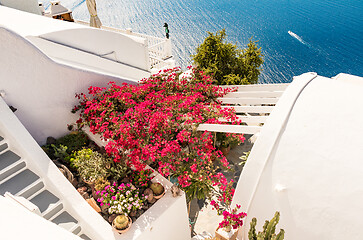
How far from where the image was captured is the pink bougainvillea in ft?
22.5

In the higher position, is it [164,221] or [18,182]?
[18,182]

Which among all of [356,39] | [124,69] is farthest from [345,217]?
[356,39]

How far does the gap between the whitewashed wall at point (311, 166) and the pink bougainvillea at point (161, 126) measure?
132 cm

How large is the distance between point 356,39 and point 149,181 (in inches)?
1322

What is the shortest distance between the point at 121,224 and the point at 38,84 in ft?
16.4

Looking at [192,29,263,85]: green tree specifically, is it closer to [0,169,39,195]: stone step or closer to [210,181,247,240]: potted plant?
[210,181,247,240]: potted plant

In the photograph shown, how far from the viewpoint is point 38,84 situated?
775cm

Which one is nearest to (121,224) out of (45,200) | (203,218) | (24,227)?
(45,200)

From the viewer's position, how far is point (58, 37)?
8883 millimetres

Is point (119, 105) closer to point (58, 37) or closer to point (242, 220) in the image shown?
point (58, 37)

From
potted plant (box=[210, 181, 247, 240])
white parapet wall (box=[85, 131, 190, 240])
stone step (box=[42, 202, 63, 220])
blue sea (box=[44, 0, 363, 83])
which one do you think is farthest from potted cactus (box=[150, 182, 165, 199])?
blue sea (box=[44, 0, 363, 83])

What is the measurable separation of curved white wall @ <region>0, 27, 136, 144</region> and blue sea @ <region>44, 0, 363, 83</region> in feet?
64.6

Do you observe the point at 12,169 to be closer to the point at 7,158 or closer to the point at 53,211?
the point at 7,158

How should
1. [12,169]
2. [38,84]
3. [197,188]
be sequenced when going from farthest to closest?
[197,188] → [38,84] → [12,169]
